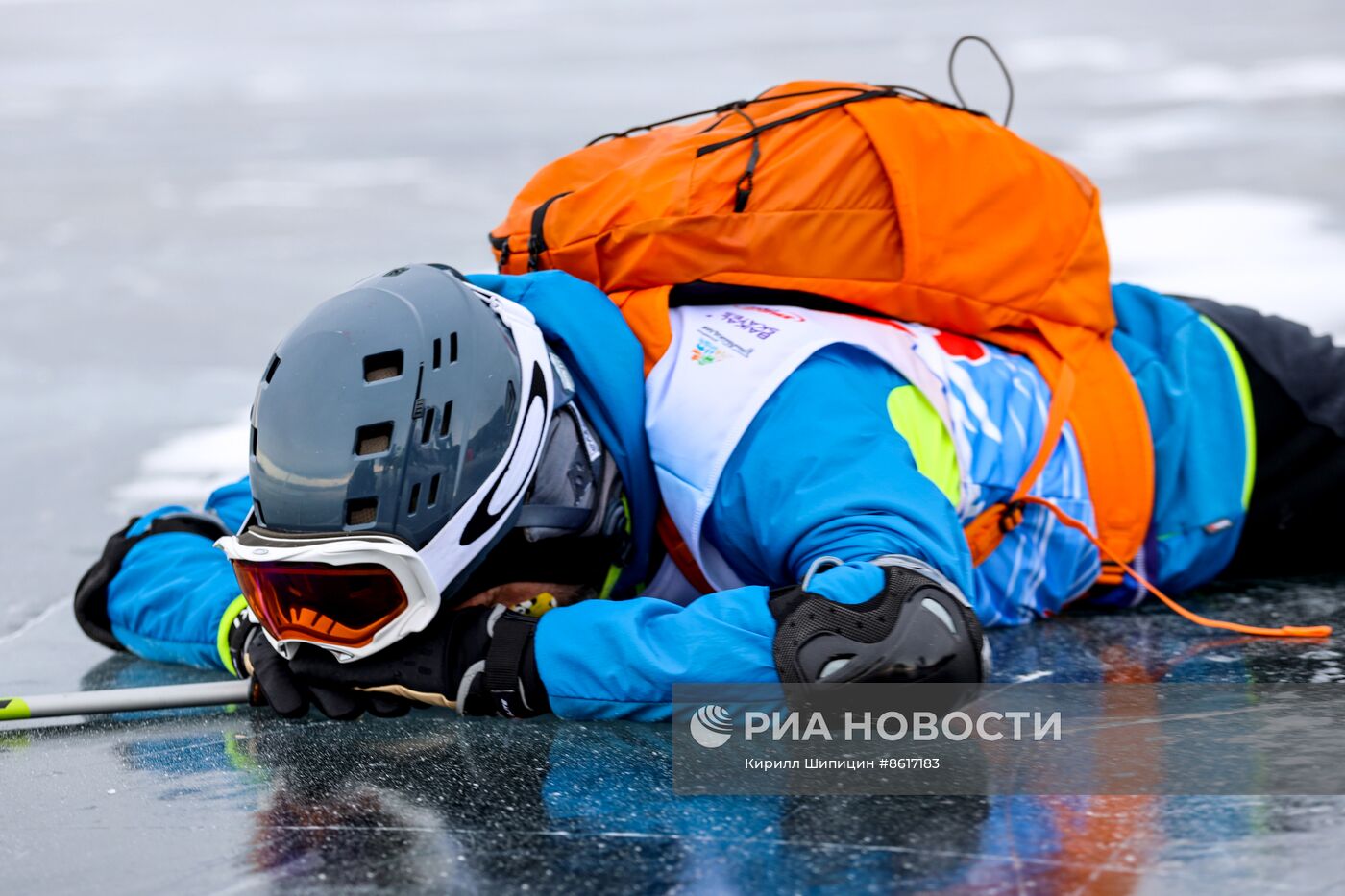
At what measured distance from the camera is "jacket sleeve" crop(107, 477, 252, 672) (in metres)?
2.84

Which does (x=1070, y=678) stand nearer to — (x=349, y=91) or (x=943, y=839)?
(x=943, y=839)

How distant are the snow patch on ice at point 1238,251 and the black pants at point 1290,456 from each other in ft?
5.91

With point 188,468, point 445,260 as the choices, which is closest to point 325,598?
point 188,468

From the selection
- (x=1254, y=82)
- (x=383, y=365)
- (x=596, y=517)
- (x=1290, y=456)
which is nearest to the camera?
(x=383, y=365)

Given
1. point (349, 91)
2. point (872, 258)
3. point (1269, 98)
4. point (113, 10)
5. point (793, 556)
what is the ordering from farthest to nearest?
point (113, 10) < point (349, 91) < point (1269, 98) < point (872, 258) < point (793, 556)

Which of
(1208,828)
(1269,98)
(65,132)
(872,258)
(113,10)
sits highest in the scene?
(113,10)

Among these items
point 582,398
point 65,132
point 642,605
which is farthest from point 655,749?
point 65,132

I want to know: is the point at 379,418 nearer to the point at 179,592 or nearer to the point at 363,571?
the point at 363,571

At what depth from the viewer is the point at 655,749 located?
7.39 ft

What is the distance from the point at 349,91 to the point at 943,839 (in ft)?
28.8

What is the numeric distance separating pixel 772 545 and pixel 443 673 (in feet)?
1.81

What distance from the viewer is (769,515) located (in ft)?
8.07

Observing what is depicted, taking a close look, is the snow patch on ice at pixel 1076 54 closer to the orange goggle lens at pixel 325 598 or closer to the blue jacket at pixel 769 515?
the blue jacket at pixel 769 515

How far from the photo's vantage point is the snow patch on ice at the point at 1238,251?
17.8ft
